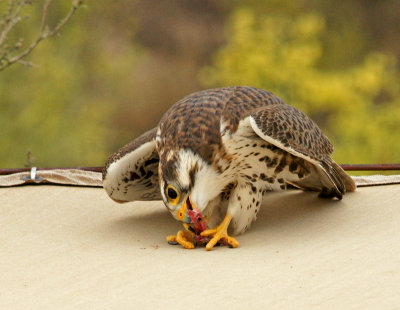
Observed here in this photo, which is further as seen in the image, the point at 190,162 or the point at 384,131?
the point at 384,131

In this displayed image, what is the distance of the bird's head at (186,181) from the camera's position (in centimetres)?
256

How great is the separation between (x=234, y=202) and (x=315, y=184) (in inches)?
23.0

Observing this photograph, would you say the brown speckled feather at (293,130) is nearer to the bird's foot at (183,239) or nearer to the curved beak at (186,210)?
the curved beak at (186,210)

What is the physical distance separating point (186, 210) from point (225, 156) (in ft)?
0.87

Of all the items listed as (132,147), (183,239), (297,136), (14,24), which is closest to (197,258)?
(183,239)

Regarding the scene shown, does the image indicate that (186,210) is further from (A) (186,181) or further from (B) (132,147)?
(B) (132,147)

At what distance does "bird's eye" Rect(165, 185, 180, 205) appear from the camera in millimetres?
2574

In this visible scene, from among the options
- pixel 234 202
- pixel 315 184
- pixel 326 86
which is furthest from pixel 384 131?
pixel 234 202

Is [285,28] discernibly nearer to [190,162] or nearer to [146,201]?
[146,201]

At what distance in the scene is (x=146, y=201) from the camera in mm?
3689

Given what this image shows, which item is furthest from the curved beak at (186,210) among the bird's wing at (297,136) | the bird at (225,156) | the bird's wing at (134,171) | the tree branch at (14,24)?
the tree branch at (14,24)

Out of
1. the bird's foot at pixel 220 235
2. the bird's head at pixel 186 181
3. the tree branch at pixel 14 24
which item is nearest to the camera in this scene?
the bird's head at pixel 186 181

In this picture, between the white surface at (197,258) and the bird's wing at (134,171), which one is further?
the bird's wing at (134,171)

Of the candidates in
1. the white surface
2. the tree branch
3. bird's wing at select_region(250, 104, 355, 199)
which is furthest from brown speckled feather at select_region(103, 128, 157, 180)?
the tree branch
